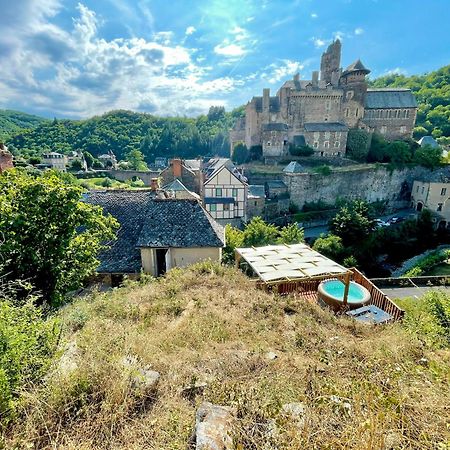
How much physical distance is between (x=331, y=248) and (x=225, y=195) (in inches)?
504

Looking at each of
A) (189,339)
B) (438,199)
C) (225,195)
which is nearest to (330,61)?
(438,199)

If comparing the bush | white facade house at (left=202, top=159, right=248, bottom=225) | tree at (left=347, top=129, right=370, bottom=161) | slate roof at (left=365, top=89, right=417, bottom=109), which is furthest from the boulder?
slate roof at (left=365, top=89, right=417, bottom=109)

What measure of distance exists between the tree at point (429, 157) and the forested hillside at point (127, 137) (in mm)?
52596

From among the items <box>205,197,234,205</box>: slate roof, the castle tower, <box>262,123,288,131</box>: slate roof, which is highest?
the castle tower

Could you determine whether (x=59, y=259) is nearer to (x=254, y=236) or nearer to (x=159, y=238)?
(x=159, y=238)

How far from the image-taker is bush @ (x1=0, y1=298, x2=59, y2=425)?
3.34m

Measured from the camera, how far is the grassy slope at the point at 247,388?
10.2 feet

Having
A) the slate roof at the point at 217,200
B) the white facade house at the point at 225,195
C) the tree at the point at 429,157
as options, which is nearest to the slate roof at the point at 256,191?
the white facade house at the point at 225,195

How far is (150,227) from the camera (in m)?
14.0

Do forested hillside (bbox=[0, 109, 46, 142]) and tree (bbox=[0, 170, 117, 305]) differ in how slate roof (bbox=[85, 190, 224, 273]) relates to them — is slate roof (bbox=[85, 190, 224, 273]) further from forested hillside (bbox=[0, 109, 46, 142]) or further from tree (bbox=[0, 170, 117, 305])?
forested hillside (bbox=[0, 109, 46, 142])

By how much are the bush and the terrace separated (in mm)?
6813

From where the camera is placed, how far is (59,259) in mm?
7828

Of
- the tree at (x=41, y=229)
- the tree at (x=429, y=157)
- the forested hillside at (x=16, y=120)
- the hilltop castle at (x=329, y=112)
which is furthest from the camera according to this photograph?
the forested hillside at (x=16, y=120)

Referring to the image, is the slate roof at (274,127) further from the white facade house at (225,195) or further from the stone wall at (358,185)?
the white facade house at (225,195)
